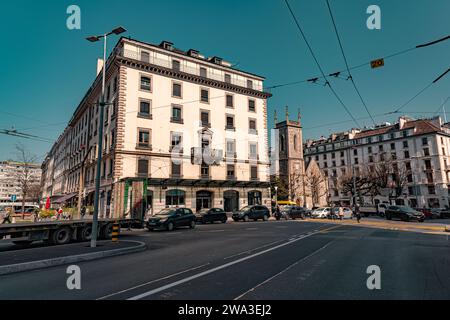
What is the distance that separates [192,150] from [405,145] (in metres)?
57.6

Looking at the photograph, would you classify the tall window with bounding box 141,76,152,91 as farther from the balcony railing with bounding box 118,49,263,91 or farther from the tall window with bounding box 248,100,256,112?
the tall window with bounding box 248,100,256,112

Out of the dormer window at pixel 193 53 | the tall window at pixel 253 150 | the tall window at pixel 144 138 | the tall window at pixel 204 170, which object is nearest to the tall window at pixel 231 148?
the tall window at pixel 253 150

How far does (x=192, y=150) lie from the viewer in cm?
3188

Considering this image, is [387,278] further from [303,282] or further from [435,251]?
[435,251]

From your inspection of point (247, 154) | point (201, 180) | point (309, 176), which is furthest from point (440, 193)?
point (201, 180)

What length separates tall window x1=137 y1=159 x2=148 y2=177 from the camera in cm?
2811

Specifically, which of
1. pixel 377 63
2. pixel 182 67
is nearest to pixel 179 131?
pixel 182 67

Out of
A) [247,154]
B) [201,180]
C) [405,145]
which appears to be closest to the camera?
[201,180]

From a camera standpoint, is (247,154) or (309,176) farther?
(309,176)

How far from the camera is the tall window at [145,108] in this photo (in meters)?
29.1

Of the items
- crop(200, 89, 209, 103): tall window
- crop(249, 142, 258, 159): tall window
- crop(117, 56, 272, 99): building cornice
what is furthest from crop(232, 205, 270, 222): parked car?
crop(117, 56, 272, 99): building cornice

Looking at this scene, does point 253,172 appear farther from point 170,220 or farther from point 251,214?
point 170,220

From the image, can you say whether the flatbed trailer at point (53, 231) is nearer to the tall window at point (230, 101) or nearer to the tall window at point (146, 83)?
the tall window at point (146, 83)
